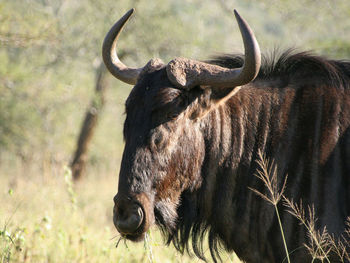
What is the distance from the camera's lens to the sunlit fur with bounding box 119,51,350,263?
360cm

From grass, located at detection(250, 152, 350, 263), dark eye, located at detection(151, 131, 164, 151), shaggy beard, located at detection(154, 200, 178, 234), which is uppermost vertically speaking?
dark eye, located at detection(151, 131, 164, 151)

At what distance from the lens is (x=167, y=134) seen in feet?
12.0

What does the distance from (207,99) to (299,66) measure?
30.3 inches

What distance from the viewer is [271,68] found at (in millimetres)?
4145

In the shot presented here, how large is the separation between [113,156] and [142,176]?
54.5ft

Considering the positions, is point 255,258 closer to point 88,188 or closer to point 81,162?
point 88,188

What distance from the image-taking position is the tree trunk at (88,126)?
1407 centimetres

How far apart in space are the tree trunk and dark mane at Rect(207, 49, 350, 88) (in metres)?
9.98

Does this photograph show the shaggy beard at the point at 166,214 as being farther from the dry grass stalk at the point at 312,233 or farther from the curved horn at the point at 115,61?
the curved horn at the point at 115,61

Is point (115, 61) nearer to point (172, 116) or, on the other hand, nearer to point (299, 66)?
point (172, 116)

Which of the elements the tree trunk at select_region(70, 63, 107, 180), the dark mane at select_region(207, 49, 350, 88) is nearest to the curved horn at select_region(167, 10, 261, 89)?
the dark mane at select_region(207, 49, 350, 88)

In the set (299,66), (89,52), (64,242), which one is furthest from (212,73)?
(89,52)

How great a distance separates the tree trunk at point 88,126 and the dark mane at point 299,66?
9.98 metres

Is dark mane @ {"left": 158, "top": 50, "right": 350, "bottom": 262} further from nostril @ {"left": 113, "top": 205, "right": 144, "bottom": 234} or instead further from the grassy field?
nostril @ {"left": 113, "top": 205, "right": 144, "bottom": 234}
